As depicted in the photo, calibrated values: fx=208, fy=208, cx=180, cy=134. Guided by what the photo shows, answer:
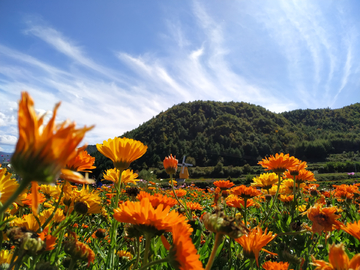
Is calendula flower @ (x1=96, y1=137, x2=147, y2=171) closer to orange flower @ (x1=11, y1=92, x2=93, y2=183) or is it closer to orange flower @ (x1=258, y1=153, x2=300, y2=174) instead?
orange flower @ (x1=11, y1=92, x2=93, y2=183)

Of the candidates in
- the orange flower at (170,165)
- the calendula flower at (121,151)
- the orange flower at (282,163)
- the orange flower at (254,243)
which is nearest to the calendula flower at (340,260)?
the orange flower at (254,243)

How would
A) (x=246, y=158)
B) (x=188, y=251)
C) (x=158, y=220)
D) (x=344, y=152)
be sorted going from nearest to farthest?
(x=188, y=251)
(x=158, y=220)
(x=344, y=152)
(x=246, y=158)

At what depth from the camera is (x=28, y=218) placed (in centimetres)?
105

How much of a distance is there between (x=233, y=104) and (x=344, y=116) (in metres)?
51.3

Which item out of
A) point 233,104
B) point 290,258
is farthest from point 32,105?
point 233,104

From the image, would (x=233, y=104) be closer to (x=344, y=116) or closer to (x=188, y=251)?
(x=344, y=116)

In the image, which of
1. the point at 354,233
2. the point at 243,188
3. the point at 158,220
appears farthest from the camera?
the point at 243,188

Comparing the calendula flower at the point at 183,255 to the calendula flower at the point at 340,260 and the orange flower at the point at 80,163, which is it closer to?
the calendula flower at the point at 340,260

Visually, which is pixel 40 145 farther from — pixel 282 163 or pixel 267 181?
pixel 267 181

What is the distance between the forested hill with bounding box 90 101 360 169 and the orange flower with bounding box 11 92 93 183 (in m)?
67.7

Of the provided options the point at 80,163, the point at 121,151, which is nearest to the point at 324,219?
the point at 121,151

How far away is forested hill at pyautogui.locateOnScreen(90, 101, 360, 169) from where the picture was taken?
243 feet

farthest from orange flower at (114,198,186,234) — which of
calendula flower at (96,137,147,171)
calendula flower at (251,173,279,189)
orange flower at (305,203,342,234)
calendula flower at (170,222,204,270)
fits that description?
calendula flower at (251,173,279,189)

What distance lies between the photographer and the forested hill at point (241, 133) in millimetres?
74188
